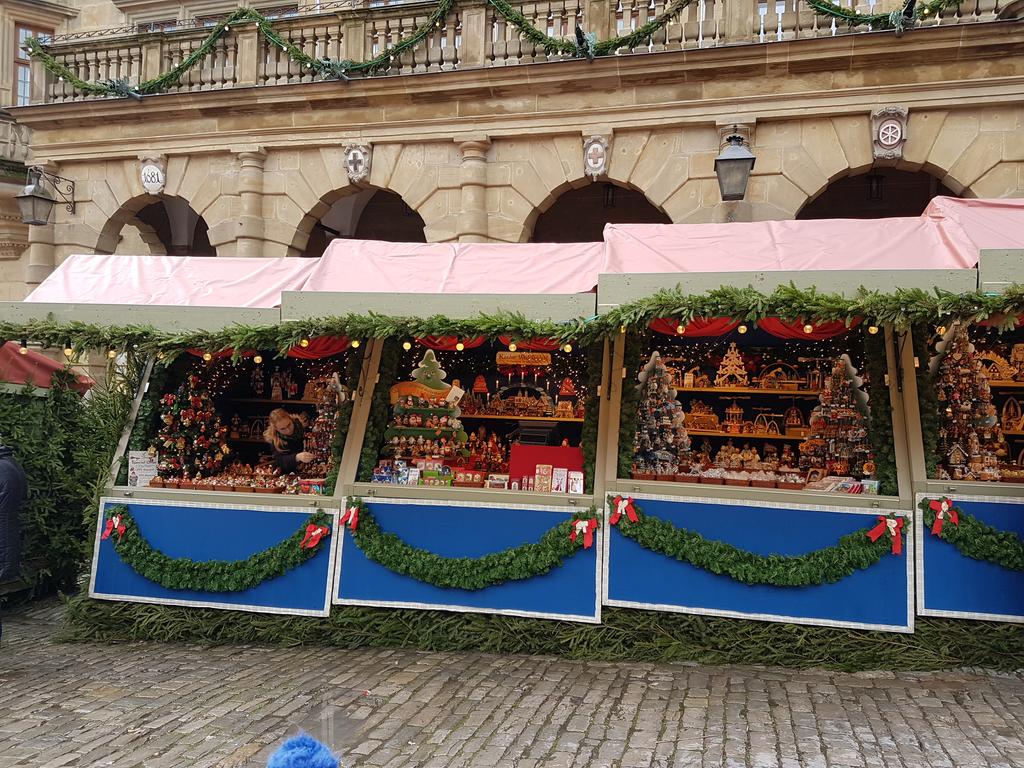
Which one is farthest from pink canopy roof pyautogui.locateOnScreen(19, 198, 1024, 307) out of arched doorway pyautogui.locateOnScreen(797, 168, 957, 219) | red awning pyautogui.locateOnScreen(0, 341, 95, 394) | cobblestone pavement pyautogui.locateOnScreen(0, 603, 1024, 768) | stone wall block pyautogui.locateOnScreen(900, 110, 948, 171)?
arched doorway pyautogui.locateOnScreen(797, 168, 957, 219)

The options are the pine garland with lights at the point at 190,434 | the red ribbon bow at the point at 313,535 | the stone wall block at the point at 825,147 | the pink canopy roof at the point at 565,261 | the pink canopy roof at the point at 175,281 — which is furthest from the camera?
the stone wall block at the point at 825,147

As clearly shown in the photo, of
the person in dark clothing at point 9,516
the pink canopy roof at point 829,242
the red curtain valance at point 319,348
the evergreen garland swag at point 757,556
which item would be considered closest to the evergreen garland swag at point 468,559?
the evergreen garland swag at point 757,556

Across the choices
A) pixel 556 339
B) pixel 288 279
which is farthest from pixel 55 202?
pixel 556 339

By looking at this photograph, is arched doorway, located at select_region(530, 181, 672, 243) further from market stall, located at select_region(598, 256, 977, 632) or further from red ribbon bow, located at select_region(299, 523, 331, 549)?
red ribbon bow, located at select_region(299, 523, 331, 549)

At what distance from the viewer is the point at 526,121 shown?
11.4 m

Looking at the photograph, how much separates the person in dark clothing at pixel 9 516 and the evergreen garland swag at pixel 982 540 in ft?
23.0

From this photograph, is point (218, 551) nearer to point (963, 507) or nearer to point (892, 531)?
point (892, 531)

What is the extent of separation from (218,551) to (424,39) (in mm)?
8310

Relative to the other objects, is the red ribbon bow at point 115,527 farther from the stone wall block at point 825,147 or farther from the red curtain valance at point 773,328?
the stone wall block at point 825,147

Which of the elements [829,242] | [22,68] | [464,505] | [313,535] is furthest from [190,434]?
[22,68]

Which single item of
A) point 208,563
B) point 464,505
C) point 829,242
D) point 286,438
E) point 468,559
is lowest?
point 208,563

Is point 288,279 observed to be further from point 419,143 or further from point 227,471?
point 419,143

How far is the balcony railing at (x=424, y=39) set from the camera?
10.6 m

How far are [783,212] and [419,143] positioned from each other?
535cm
